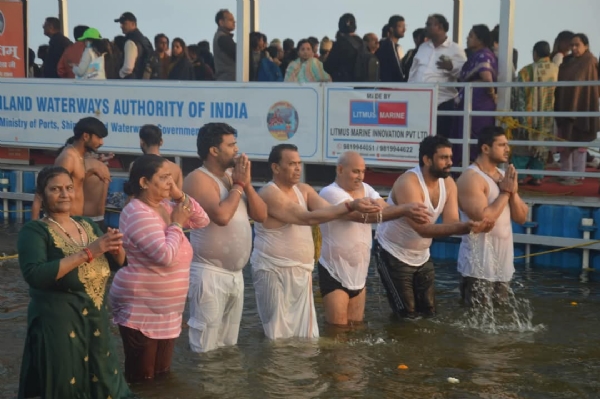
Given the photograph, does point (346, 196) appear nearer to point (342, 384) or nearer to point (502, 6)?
point (342, 384)

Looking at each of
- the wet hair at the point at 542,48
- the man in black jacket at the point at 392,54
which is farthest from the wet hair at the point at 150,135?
the wet hair at the point at 542,48

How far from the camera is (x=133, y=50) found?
16.0 m

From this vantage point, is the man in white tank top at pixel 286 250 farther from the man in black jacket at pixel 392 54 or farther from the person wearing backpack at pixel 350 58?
the man in black jacket at pixel 392 54

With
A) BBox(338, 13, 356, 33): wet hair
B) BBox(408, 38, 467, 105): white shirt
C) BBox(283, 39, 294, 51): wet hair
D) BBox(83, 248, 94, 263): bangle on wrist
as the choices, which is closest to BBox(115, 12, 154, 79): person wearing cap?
BBox(283, 39, 294, 51): wet hair

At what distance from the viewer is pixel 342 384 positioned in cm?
702

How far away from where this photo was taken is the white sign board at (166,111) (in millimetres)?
13570

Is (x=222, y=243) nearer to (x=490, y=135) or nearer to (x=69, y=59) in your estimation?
(x=490, y=135)

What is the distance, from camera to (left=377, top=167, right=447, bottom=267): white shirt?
343 inches

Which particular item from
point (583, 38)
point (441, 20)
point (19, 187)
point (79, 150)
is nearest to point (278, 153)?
point (79, 150)

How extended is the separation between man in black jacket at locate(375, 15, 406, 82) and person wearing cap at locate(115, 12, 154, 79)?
14.3ft

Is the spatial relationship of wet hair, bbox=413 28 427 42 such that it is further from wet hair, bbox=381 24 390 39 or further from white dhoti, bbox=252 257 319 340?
white dhoti, bbox=252 257 319 340

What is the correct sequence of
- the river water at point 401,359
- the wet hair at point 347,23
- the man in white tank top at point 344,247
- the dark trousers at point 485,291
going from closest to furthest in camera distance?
1. the river water at point 401,359
2. the man in white tank top at point 344,247
3. the dark trousers at point 485,291
4. the wet hair at point 347,23

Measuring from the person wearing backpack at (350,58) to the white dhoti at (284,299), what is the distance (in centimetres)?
662

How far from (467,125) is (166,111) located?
4.82 m
